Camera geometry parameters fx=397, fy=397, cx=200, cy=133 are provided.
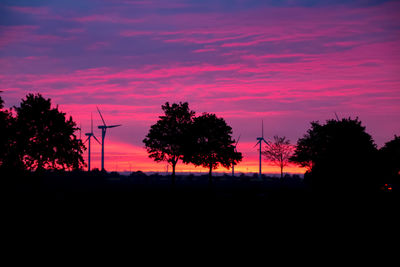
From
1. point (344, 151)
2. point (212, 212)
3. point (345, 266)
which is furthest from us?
point (344, 151)

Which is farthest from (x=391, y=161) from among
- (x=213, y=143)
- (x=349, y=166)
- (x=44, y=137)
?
(x=44, y=137)

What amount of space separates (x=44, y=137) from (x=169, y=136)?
2410cm

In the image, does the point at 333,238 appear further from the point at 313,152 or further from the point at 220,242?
the point at 313,152

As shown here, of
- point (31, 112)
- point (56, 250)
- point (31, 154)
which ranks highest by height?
point (31, 112)

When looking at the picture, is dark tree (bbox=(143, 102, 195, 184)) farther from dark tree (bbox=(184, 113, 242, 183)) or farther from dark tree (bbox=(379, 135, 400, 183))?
dark tree (bbox=(379, 135, 400, 183))

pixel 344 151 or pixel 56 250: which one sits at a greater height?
pixel 344 151

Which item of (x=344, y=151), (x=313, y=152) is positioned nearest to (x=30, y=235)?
(x=344, y=151)

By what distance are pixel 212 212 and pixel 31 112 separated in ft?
129

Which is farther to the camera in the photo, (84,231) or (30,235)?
(84,231)

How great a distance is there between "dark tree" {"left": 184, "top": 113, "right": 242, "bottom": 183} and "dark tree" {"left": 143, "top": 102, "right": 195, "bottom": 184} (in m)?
5.54

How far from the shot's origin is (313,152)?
3561 inches

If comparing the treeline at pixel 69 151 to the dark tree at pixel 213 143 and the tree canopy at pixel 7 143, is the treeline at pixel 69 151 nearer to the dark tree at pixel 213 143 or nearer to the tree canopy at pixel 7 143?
the tree canopy at pixel 7 143

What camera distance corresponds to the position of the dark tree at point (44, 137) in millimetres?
59438

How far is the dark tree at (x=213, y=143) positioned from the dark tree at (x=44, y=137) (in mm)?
28544
